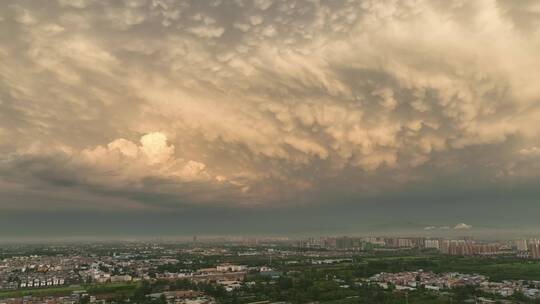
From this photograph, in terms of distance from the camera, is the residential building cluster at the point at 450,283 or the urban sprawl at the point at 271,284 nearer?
the urban sprawl at the point at 271,284

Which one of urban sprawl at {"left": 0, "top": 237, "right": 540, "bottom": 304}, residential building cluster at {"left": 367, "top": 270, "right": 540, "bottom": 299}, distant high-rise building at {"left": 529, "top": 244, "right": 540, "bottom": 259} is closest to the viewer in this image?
urban sprawl at {"left": 0, "top": 237, "right": 540, "bottom": 304}

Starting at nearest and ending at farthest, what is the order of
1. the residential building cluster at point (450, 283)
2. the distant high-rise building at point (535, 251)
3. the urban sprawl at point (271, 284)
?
1. the urban sprawl at point (271, 284)
2. the residential building cluster at point (450, 283)
3. the distant high-rise building at point (535, 251)

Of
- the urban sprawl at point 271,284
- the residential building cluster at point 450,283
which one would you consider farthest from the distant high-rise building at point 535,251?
the residential building cluster at point 450,283

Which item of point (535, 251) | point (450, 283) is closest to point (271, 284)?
point (450, 283)

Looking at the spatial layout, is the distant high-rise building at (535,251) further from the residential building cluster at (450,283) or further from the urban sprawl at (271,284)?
the residential building cluster at (450,283)

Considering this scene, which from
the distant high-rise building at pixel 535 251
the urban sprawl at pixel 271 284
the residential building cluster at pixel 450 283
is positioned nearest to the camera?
the urban sprawl at pixel 271 284

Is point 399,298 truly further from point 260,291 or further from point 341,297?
point 260,291

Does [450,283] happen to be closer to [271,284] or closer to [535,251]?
[271,284]

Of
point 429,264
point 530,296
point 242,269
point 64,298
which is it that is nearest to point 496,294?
point 530,296

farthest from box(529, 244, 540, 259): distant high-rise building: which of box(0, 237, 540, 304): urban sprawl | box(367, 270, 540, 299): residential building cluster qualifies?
box(367, 270, 540, 299): residential building cluster

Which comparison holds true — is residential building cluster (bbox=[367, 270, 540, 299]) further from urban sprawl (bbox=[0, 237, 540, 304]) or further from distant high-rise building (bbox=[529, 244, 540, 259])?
distant high-rise building (bbox=[529, 244, 540, 259])

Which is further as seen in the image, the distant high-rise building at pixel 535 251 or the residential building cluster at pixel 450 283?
the distant high-rise building at pixel 535 251
